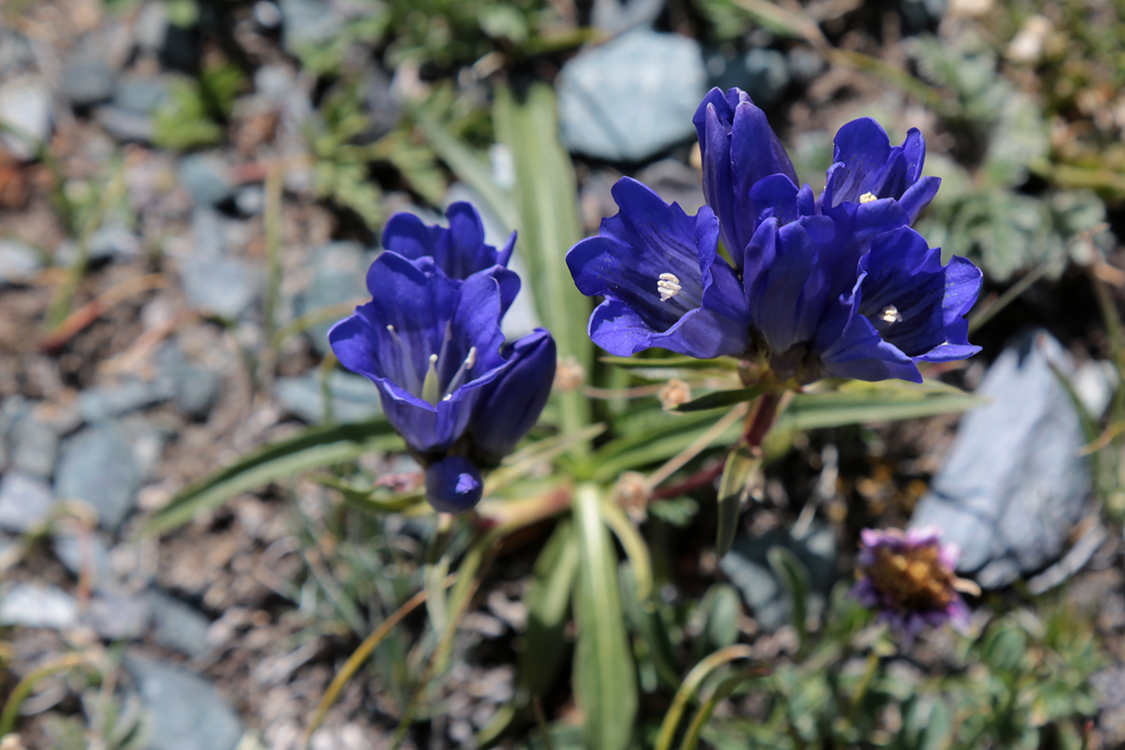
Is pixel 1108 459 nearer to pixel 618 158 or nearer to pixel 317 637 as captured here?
pixel 618 158

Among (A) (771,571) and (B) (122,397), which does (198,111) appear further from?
(A) (771,571)

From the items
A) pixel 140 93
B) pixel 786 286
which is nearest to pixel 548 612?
pixel 786 286

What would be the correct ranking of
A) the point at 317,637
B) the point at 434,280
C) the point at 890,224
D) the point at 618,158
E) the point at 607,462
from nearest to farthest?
the point at 890,224 → the point at 434,280 → the point at 607,462 → the point at 317,637 → the point at 618,158

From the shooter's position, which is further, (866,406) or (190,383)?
(190,383)

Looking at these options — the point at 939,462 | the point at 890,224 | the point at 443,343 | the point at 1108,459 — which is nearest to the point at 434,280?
the point at 443,343

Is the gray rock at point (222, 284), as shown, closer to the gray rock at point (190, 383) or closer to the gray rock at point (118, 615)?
the gray rock at point (190, 383)

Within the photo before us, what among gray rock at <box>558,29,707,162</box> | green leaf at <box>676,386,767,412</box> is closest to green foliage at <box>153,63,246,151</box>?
gray rock at <box>558,29,707,162</box>
